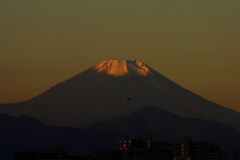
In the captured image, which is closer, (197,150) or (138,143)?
(138,143)

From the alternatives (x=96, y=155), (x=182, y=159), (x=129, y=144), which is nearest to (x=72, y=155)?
(x=96, y=155)

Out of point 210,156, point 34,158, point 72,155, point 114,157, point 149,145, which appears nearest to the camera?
point 34,158

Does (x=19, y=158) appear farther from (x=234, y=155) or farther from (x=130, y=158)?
(x=234, y=155)

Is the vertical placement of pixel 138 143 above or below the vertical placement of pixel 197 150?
below

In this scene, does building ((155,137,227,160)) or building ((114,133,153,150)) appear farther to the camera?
building ((155,137,227,160))

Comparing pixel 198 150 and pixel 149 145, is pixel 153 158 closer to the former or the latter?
pixel 149 145

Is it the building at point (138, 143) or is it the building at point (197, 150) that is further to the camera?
the building at point (197, 150)

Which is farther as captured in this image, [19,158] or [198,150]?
[198,150]

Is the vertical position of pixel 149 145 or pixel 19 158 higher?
pixel 149 145

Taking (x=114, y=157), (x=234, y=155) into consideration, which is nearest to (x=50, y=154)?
(x=114, y=157)

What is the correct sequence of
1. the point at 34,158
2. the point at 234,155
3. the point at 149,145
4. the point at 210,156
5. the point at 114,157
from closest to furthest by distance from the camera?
1. the point at 34,158
2. the point at 114,157
3. the point at 234,155
4. the point at 149,145
5. the point at 210,156
